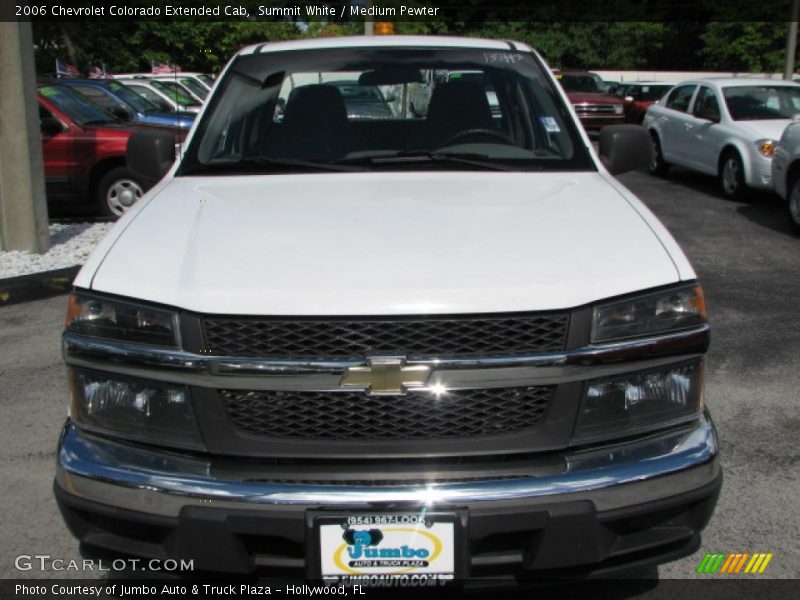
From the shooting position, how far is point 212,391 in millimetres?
2518

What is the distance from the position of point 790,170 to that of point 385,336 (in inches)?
348

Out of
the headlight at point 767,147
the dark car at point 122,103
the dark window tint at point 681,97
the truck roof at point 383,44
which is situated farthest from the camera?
the dark window tint at point 681,97

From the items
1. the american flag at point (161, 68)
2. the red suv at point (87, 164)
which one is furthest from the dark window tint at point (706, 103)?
the american flag at point (161, 68)

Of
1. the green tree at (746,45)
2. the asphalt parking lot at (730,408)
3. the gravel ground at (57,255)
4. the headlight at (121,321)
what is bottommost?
the asphalt parking lot at (730,408)

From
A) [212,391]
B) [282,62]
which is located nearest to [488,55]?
[282,62]

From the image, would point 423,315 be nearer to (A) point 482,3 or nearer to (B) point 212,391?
(B) point 212,391

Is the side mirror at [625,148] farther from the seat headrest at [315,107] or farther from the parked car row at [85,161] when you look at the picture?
the parked car row at [85,161]

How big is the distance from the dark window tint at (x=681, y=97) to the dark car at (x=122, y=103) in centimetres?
731

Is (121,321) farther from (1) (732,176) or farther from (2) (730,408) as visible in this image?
(1) (732,176)

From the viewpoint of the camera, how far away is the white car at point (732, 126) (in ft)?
39.0

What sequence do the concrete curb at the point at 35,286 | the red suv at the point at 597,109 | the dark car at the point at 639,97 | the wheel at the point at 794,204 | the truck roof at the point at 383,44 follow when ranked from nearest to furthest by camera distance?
the truck roof at the point at 383,44 → the concrete curb at the point at 35,286 → the wheel at the point at 794,204 → the red suv at the point at 597,109 → the dark car at the point at 639,97

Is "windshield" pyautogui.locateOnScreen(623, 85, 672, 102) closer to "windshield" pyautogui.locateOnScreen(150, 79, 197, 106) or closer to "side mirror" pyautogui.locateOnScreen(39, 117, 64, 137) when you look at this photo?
"windshield" pyautogui.locateOnScreen(150, 79, 197, 106)

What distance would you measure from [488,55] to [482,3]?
5212cm

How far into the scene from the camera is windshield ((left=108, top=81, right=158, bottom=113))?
14.6m
